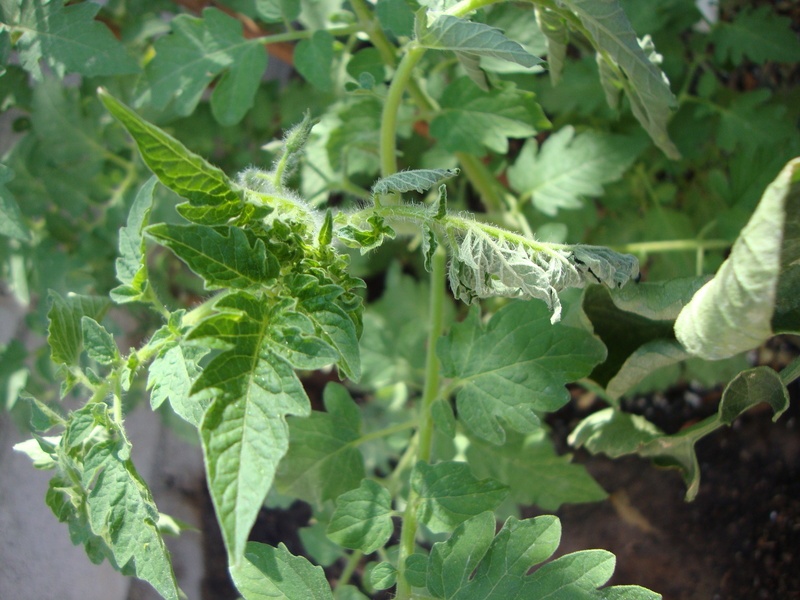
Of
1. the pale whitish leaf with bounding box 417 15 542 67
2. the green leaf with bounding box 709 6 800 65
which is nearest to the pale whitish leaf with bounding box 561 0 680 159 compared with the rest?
the pale whitish leaf with bounding box 417 15 542 67

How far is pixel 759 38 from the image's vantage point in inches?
58.1

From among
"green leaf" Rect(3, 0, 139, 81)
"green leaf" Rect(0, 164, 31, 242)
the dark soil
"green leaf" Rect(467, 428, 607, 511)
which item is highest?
"green leaf" Rect(3, 0, 139, 81)

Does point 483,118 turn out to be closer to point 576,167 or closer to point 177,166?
point 576,167

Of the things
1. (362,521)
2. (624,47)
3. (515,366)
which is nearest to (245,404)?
(362,521)

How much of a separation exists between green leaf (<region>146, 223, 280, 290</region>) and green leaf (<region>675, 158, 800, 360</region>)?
0.50 m

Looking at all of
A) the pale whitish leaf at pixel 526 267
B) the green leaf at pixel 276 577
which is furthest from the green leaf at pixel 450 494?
the pale whitish leaf at pixel 526 267

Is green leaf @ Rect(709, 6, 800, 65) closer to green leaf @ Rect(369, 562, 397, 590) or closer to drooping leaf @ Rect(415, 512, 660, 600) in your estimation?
drooping leaf @ Rect(415, 512, 660, 600)

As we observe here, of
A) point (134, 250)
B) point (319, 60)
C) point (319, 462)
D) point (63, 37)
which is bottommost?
point (319, 462)

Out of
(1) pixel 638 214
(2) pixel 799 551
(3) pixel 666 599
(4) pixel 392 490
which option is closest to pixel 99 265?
(4) pixel 392 490

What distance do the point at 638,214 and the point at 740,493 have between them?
74 centimetres

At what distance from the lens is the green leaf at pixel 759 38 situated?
146 centimetres

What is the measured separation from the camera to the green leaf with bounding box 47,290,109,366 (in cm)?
99

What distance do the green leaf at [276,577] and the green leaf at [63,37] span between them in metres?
0.86

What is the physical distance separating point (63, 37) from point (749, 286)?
3.89ft
